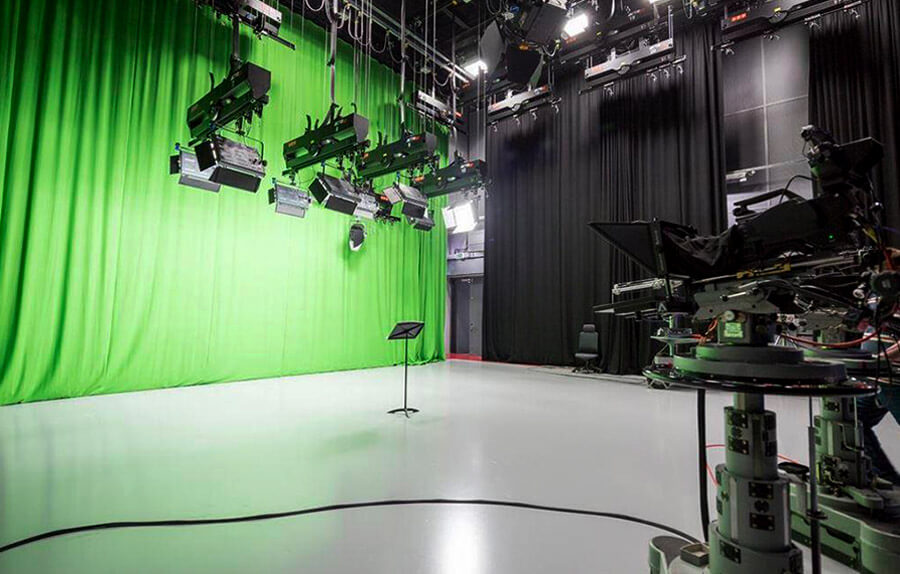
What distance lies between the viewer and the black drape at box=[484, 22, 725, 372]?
628 cm

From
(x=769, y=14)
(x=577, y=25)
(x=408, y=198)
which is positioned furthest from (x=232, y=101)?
(x=769, y=14)

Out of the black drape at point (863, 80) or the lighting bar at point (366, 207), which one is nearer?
the black drape at point (863, 80)

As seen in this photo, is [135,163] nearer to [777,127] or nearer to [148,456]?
[148,456]

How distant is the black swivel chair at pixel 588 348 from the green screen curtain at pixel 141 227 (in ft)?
12.4

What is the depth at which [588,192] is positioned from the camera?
7352 mm

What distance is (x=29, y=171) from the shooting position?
3945 mm

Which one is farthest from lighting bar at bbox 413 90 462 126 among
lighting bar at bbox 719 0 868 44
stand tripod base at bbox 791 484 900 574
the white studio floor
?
stand tripod base at bbox 791 484 900 574

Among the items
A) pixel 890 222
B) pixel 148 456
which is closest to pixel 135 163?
pixel 148 456

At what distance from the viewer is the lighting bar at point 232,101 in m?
3.95

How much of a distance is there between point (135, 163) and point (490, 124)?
6.07 meters

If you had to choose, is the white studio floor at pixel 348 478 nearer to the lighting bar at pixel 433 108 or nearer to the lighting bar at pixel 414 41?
the lighting bar at pixel 433 108

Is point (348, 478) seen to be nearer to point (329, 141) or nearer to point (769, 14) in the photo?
point (329, 141)

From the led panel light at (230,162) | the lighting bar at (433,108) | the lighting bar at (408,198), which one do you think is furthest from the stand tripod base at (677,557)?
the lighting bar at (433,108)

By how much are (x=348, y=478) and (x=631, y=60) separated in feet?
20.7
